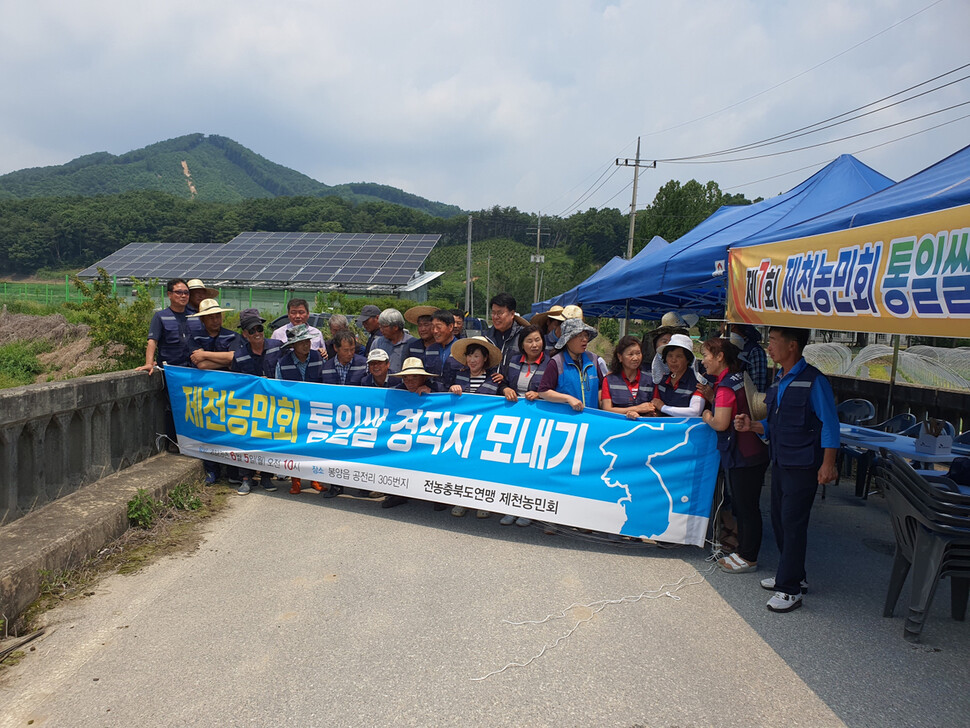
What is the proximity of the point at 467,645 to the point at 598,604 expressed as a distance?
3.35 ft

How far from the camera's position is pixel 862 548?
5.24 metres

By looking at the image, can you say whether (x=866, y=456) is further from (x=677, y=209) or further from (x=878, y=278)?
(x=677, y=209)

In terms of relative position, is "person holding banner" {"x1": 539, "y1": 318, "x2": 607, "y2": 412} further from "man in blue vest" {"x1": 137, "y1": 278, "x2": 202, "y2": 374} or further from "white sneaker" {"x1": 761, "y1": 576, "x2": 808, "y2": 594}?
"man in blue vest" {"x1": 137, "y1": 278, "x2": 202, "y2": 374}

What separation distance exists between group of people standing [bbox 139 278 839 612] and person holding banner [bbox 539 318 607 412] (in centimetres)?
1

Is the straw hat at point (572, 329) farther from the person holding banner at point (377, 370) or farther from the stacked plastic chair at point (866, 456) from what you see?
the stacked plastic chair at point (866, 456)

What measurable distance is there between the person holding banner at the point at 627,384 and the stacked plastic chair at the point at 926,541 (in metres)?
1.89

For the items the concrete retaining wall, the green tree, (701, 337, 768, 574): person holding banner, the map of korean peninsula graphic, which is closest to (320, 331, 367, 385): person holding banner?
the concrete retaining wall

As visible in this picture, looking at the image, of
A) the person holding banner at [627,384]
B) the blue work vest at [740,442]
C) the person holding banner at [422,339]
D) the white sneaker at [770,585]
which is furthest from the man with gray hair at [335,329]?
the white sneaker at [770,585]

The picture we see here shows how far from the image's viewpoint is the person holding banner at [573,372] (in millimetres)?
5188

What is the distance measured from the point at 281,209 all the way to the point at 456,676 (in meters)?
103

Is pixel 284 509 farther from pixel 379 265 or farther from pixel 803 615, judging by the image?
pixel 379 265

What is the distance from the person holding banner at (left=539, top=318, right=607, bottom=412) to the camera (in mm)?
5188

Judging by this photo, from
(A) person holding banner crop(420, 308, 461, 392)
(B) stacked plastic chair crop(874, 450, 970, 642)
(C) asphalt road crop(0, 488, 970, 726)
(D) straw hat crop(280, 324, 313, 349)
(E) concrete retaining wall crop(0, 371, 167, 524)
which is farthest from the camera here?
(D) straw hat crop(280, 324, 313, 349)

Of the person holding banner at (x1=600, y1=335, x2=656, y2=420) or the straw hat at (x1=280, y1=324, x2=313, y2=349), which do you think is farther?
the straw hat at (x1=280, y1=324, x2=313, y2=349)
